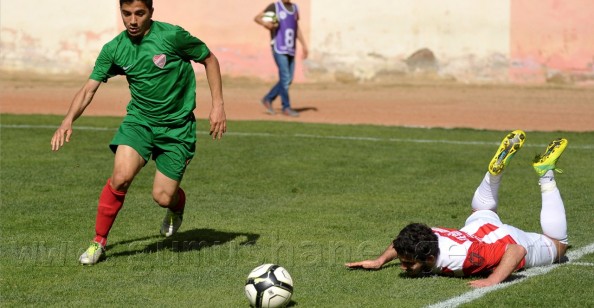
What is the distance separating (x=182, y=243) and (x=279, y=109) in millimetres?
12053

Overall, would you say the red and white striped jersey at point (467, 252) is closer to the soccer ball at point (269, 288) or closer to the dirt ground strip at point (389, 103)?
the soccer ball at point (269, 288)

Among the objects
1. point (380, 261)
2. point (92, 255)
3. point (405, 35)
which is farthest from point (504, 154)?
point (405, 35)

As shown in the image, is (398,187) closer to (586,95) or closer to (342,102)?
(342,102)

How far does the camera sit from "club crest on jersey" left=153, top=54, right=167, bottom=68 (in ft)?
25.9

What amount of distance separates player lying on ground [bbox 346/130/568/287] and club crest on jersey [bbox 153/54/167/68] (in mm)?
2096

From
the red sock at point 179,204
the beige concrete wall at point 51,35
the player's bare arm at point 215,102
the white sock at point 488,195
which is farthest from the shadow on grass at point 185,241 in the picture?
the beige concrete wall at point 51,35

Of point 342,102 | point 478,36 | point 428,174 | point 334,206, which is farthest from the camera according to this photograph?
point 478,36

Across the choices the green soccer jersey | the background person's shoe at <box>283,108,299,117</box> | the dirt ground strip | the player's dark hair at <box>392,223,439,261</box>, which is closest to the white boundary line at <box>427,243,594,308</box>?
the player's dark hair at <box>392,223,439,261</box>

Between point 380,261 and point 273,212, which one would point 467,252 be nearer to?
point 380,261

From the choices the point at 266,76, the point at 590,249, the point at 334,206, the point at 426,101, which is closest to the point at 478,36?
the point at 426,101

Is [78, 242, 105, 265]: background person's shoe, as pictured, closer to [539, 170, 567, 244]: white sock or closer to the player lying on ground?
the player lying on ground

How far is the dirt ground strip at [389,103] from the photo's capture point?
742 inches

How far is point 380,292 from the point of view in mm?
6793

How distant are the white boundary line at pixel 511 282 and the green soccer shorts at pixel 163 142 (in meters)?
2.57
